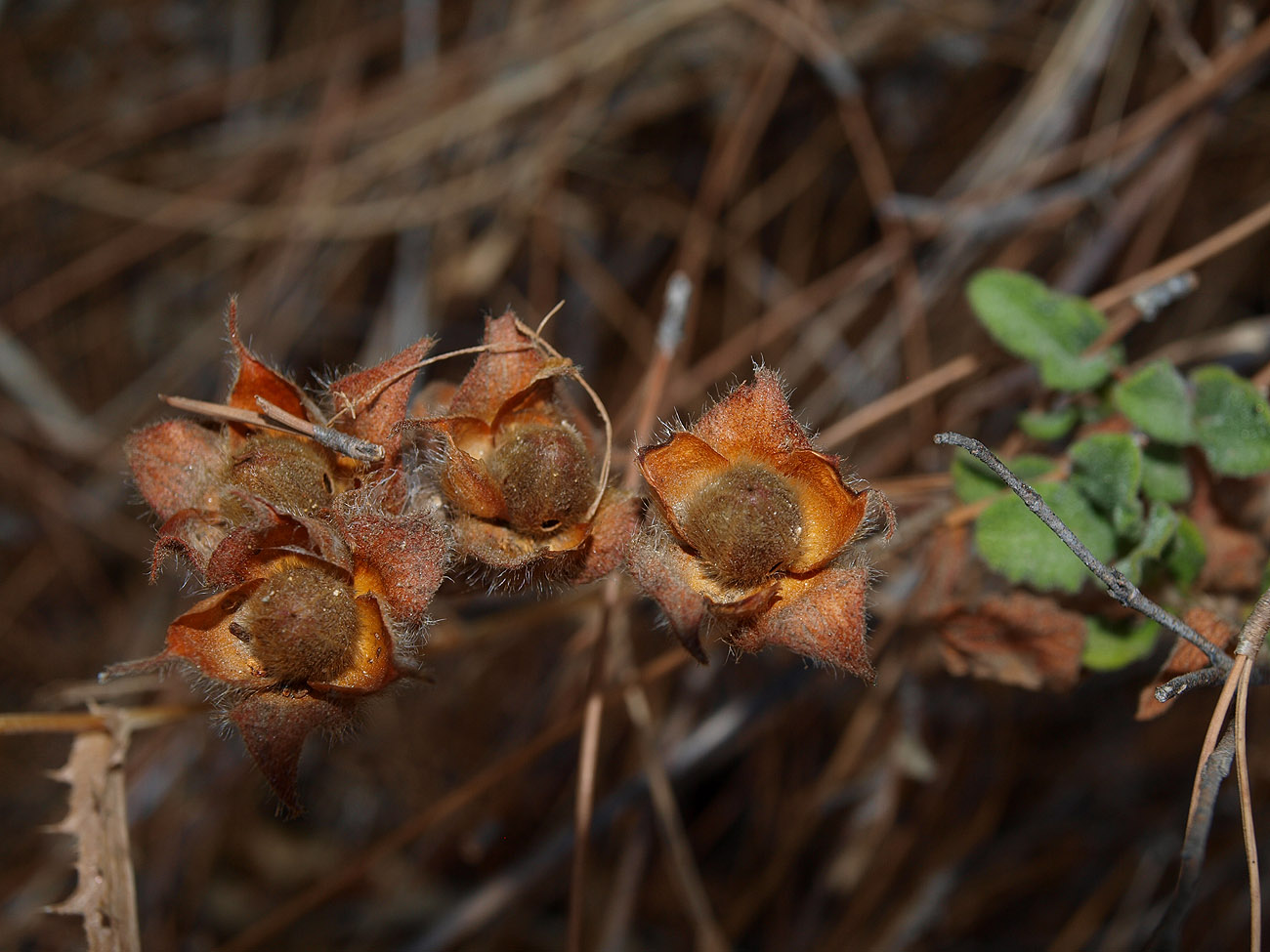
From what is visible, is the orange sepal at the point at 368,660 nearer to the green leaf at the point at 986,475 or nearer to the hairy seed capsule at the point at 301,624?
the hairy seed capsule at the point at 301,624

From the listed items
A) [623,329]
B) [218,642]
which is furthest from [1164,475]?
[623,329]

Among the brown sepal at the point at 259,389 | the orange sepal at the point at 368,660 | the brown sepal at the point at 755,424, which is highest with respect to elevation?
the brown sepal at the point at 259,389

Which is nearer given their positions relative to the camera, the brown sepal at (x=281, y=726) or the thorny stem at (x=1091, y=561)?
the brown sepal at (x=281, y=726)

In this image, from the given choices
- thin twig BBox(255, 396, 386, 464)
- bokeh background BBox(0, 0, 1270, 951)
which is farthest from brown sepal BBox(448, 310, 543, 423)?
bokeh background BBox(0, 0, 1270, 951)

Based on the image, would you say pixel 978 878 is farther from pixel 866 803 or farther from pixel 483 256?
pixel 483 256

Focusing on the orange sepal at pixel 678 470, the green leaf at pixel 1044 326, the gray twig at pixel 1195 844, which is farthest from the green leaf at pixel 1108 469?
the orange sepal at pixel 678 470

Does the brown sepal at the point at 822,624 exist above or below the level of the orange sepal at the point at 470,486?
below
